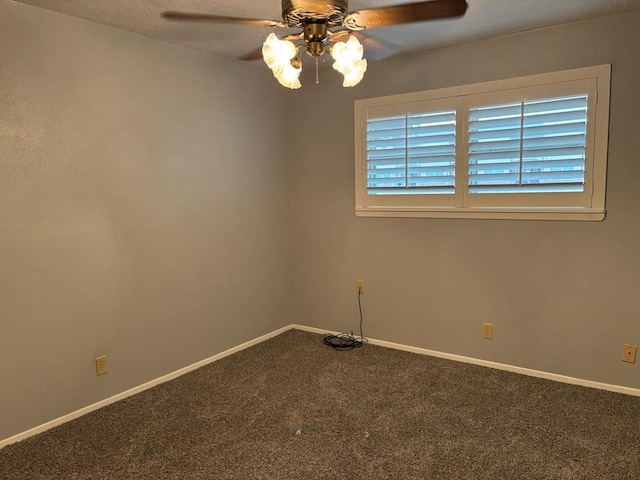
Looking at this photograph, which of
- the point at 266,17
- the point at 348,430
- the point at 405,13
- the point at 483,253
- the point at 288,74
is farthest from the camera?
the point at 483,253

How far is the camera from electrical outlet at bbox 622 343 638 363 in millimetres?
2850

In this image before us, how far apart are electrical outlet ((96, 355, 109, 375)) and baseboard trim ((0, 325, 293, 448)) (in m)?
0.19

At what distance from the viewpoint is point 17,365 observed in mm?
2459

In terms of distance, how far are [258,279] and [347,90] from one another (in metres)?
1.80

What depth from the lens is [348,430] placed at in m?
2.52

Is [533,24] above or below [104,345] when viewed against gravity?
above

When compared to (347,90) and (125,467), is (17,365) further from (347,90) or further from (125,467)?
(347,90)

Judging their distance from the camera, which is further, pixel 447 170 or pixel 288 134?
pixel 288 134

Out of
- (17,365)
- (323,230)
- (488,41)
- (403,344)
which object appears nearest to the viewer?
(17,365)

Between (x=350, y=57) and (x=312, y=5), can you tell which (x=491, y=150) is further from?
(x=312, y=5)

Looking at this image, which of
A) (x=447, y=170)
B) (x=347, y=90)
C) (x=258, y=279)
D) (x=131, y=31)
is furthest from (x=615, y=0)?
(x=258, y=279)

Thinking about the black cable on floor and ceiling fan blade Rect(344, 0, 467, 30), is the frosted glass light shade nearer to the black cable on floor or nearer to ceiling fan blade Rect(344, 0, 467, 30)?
ceiling fan blade Rect(344, 0, 467, 30)

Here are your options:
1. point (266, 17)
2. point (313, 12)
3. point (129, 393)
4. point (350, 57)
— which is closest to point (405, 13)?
point (350, 57)

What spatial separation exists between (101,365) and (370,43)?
2475 millimetres
